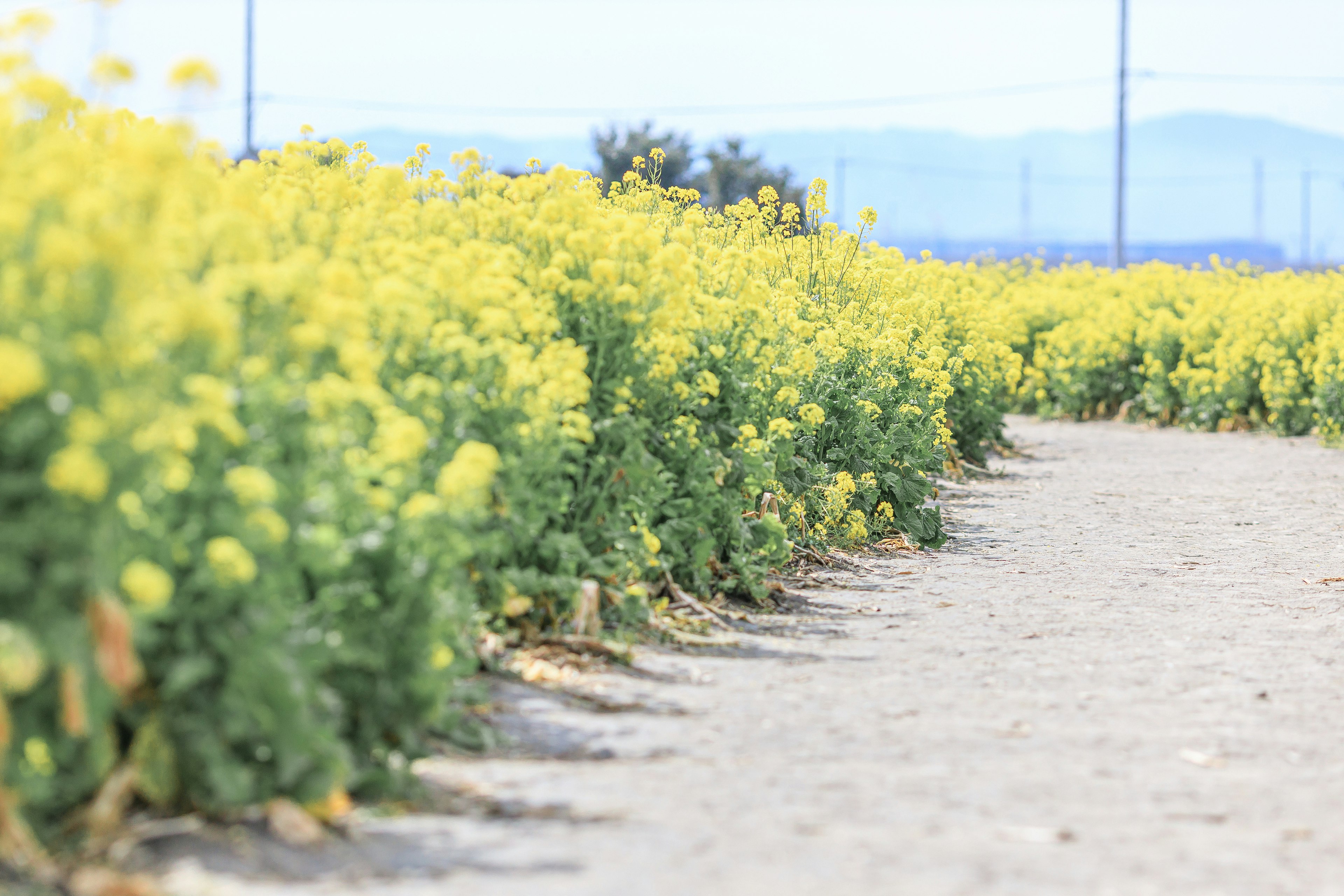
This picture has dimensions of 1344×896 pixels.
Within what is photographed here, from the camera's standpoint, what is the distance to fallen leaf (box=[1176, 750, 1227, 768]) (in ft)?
15.8

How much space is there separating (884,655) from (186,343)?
11.7 ft

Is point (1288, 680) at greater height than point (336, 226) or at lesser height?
lesser

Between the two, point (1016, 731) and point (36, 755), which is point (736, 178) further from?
A: point (36, 755)

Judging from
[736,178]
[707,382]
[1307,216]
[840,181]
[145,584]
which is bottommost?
[145,584]

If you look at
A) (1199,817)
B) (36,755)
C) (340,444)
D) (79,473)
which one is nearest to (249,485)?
(79,473)

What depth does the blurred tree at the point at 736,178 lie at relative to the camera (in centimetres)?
3384

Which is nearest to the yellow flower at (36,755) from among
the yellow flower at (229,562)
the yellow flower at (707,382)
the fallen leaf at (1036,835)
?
the yellow flower at (229,562)

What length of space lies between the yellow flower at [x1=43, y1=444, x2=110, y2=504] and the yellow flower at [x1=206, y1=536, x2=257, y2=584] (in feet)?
1.25

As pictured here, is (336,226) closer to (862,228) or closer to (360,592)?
(360,592)

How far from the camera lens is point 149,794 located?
147 inches

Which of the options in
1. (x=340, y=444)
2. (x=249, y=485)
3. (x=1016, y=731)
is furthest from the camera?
(x=1016, y=731)

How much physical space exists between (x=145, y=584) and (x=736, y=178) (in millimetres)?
31995

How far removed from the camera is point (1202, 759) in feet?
16.0

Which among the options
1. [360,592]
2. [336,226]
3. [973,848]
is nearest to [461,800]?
[360,592]
